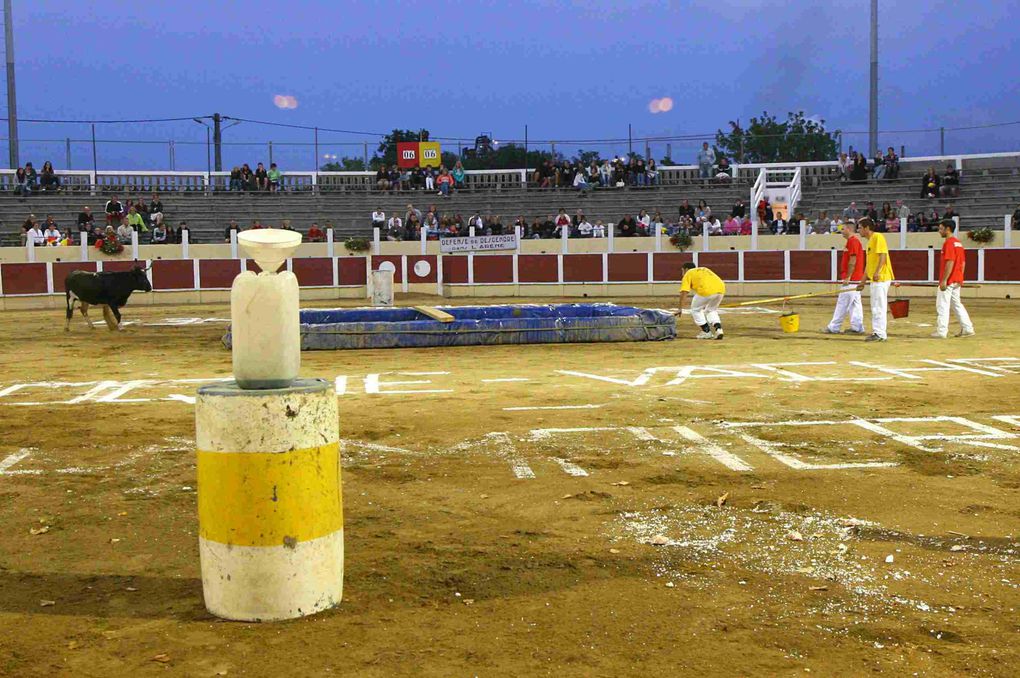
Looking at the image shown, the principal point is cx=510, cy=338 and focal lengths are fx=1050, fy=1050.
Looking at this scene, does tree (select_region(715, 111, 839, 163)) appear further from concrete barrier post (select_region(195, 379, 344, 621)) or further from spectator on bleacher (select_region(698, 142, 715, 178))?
concrete barrier post (select_region(195, 379, 344, 621))

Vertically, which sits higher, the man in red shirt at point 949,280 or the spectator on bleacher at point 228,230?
the spectator on bleacher at point 228,230

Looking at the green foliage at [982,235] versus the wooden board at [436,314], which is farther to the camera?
the green foliage at [982,235]

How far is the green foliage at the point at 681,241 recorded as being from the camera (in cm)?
3256

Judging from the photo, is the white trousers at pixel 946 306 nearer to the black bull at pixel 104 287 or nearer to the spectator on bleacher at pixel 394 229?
the black bull at pixel 104 287

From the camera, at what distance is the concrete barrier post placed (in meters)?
4.27

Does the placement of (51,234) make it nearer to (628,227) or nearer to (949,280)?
(628,227)

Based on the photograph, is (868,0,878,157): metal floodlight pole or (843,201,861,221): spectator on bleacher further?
(868,0,878,157): metal floodlight pole

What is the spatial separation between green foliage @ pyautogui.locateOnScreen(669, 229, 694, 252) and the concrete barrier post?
2903cm

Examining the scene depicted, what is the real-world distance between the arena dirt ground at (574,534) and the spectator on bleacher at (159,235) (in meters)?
22.2

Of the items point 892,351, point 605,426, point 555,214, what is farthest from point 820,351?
point 555,214

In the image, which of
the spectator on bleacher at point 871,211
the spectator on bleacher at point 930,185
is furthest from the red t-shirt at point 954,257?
the spectator on bleacher at point 930,185

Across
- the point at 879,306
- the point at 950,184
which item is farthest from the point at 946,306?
the point at 950,184

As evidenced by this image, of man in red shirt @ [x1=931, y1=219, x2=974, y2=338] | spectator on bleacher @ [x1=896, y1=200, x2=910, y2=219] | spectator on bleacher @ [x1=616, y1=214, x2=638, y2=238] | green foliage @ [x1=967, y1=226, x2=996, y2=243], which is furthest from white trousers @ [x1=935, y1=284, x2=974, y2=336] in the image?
spectator on bleacher @ [x1=616, y1=214, x2=638, y2=238]

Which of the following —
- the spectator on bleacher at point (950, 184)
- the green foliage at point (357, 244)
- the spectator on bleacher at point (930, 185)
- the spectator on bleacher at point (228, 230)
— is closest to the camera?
the spectator on bleacher at point (228, 230)
